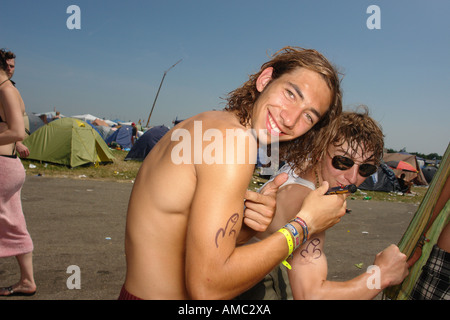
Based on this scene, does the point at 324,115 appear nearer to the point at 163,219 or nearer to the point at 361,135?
the point at 361,135

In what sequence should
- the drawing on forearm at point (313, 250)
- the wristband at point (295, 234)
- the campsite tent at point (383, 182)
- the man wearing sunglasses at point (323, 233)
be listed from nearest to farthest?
the wristband at point (295, 234) < the man wearing sunglasses at point (323, 233) < the drawing on forearm at point (313, 250) < the campsite tent at point (383, 182)

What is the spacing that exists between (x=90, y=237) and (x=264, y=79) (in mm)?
4483

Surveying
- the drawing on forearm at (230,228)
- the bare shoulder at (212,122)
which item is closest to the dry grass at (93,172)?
the bare shoulder at (212,122)

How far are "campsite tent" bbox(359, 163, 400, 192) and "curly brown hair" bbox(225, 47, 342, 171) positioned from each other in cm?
1544

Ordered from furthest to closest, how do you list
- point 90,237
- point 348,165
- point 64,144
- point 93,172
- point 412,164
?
point 412,164 < point 64,144 < point 93,172 < point 90,237 < point 348,165

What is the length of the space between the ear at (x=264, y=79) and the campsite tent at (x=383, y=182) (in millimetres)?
15987

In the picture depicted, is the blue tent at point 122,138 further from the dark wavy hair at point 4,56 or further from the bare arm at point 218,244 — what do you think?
the bare arm at point 218,244

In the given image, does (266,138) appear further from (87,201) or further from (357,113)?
(87,201)

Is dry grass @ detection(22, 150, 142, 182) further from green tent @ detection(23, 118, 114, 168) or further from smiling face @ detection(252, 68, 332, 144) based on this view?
smiling face @ detection(252, 68, 332, 144)

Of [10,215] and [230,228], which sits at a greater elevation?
[230,228]

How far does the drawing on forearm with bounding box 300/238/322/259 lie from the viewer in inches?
82.7

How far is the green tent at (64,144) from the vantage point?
12.3 metres

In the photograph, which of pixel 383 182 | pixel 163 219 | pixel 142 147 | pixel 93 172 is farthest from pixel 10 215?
pixel 383 182

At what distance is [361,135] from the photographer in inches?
98.5
